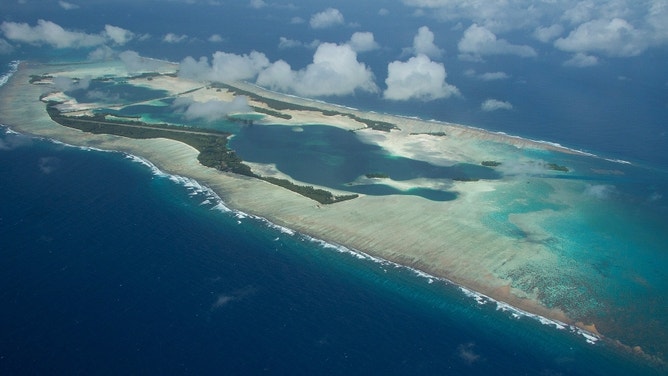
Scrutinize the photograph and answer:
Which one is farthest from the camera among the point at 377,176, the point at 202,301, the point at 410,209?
the point at 377,176

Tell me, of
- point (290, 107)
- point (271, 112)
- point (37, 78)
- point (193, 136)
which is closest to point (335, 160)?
point (193, 136)

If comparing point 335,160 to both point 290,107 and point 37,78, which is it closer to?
point 290,107

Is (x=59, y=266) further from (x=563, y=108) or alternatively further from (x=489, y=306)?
(x=563, y=108)

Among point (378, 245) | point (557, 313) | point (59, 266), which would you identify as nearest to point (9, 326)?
point (59, 266)

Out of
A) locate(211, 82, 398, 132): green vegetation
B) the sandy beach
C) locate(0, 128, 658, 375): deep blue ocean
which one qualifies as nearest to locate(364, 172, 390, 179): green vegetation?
the sandy beach

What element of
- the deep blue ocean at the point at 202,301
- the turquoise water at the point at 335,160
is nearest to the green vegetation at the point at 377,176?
the turquoise water at the point at 335,160

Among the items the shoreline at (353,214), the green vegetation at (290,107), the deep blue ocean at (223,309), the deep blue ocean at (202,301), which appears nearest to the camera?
the deep blue ocean at (223,309)

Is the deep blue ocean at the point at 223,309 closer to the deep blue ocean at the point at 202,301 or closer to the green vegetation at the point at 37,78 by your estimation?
the deep blue ocean at the point at 202,301
